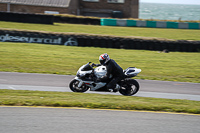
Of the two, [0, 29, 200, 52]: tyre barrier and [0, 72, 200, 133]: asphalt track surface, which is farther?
[0, 29, 200, 52]: tyre barrier

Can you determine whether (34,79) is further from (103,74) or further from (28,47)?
(28,47)

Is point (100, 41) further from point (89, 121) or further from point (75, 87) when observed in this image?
point (89, 121)

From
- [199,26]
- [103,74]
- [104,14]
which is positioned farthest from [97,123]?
[104,14]

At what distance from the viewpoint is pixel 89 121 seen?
6949 mm

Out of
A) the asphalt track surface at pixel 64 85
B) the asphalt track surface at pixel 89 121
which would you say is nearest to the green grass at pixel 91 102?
the asphalt track surface at pixel 89 121

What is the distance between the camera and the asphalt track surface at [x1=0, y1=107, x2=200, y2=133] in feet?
20.9

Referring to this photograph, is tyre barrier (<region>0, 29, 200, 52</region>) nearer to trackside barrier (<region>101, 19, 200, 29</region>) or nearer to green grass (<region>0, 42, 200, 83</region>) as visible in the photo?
green grass (<region>0, 42, 200, 83</region>)

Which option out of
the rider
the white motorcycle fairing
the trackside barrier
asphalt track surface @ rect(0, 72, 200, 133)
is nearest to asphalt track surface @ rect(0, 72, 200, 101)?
the white motorcycle fairing

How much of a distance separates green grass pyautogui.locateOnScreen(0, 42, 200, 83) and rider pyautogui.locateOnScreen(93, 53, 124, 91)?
4299 mm

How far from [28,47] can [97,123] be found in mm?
15969

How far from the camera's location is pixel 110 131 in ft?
20.8

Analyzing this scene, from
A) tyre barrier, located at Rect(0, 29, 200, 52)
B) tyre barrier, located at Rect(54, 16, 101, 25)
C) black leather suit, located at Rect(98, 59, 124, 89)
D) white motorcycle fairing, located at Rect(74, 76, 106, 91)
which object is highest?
tyre barrier, located at Rect(54, 16, 101, 25)

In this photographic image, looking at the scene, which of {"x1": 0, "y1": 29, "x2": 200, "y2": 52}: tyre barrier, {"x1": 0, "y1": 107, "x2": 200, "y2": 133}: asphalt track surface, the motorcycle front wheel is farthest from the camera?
{"x1": 0, "y1": 29, "x2": 200, "y2": 52}: tyre barrier

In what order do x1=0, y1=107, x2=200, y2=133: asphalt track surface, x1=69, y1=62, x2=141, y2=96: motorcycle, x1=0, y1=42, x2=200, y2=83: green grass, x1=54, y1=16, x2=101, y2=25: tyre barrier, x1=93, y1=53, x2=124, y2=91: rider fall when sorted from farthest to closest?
x1=54, y1=16, x2=101, y2=25: tyre barrier → x1=0, y1=42, x2=200, y2=83: green grass → x1=69, y1=62, x2=141, y2=96: motorcycle → x1=93, y1=53, x2=124, y2=91: rider → x1=0, y1=107, x2=200, y2=133: asphalt track surface
